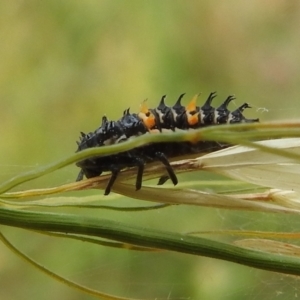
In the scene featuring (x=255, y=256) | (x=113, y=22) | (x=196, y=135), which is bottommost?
(x=255, y=256)

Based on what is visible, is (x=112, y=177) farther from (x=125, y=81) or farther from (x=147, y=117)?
(x=125, y=81)

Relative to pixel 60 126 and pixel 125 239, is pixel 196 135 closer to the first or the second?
pixel 125 239

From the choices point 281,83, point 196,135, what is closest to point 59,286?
point 281,83

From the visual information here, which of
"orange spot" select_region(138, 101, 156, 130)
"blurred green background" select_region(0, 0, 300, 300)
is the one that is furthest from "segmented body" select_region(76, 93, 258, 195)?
"blurred green background" select_region(0, 0, 300, 300)

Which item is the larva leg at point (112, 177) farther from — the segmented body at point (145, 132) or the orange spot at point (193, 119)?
the orange spot at point (193, 119)

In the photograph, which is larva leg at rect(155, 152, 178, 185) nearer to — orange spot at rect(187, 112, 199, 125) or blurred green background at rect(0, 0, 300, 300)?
orange spot at rect(187, 112, 199, 125)

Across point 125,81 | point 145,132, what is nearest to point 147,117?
point 145,132

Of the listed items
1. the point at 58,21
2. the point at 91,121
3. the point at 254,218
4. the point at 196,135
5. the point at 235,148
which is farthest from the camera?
the point at 58,21
